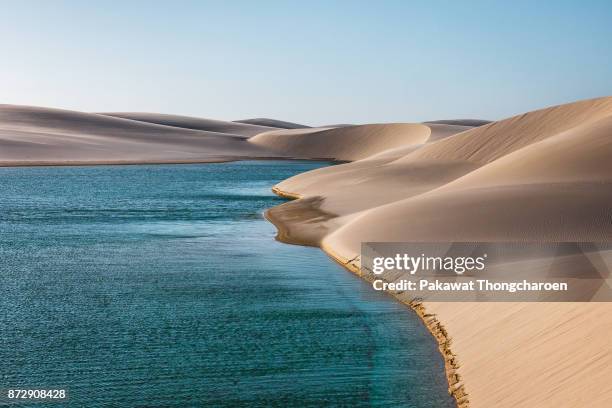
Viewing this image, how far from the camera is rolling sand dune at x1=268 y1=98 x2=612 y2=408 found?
1233cm

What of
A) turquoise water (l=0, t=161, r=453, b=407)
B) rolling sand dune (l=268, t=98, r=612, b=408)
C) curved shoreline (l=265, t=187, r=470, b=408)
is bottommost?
turquoise water (l=0, t=161, r=453, b=407)

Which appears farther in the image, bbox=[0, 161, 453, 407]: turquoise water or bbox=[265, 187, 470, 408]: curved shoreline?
bbox=[0, 161, 453, 407]: turquoise water

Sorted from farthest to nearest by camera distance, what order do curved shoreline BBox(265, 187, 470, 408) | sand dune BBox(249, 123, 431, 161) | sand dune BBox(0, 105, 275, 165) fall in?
sand dune BBox(249, 123, 431, 161) → sand dune BBox(0, 105, 275, 165) → curved shoreline BBox(265, 187, 470, 408)

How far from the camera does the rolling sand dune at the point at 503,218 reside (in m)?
12.3

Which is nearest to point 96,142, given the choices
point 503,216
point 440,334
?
point 503,216

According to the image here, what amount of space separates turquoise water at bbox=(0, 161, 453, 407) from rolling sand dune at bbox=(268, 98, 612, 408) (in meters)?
1.02

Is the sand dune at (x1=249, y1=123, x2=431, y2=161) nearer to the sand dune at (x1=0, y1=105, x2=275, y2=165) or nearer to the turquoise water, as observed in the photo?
the sand dune at (x1=0, y1=105, x2=275, y2=165)

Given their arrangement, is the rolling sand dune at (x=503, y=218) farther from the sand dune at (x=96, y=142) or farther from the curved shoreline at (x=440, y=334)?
the sand dune at (x=96, y=142)

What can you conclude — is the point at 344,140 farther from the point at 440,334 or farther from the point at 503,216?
the point at 440,334

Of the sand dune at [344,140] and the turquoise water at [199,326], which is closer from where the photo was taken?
the turquoise water at [199,326]

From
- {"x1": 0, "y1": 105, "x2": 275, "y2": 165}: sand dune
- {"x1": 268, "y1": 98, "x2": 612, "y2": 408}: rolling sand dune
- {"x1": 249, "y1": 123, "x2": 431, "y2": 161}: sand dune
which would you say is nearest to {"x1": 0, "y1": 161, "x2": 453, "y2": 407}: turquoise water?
{"x1": 268, "y1": 98, "x2": 612, "y2": 408}: rolling sand dune

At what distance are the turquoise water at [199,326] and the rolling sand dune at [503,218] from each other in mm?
1020

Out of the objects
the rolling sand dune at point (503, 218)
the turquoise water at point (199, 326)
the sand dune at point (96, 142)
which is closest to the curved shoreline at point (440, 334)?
the rolling sand dune at point (503, 218)

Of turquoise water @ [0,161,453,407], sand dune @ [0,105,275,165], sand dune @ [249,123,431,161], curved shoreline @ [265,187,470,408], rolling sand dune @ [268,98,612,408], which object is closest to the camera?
rolling sand dune @ [268,98,612,408]
